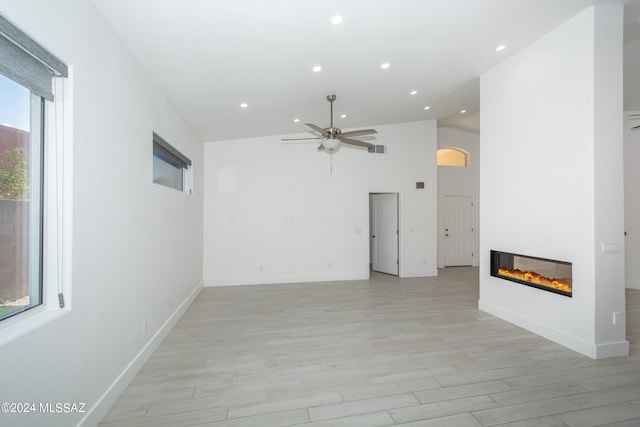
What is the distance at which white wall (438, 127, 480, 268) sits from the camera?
799 centimetres

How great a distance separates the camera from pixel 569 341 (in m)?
3.08

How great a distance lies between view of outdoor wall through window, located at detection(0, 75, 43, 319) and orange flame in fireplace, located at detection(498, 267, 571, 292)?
467 cm

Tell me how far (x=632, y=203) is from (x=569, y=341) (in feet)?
15.2

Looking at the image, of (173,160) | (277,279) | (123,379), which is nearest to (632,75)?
(277,279)

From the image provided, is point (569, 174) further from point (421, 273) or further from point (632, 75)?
point (421, 273)

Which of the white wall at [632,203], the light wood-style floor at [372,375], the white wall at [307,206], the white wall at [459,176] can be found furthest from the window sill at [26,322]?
the white wall at [632,203]

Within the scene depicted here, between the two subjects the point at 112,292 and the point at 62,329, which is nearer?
the point at 62,329

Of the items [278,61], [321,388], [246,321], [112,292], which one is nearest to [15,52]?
[112,292]

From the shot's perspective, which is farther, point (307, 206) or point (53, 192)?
point (307, 206)

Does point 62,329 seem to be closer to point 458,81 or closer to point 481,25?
point 481,25

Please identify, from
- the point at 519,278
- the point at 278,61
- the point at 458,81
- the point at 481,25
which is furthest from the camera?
the point at 458,81

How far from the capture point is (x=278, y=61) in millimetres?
3209

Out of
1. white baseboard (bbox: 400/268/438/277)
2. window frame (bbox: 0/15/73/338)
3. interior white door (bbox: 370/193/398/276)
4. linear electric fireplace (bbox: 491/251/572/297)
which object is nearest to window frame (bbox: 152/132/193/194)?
window frame (bbox: 0/15/73/338)

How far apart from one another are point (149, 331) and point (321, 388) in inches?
77.1
